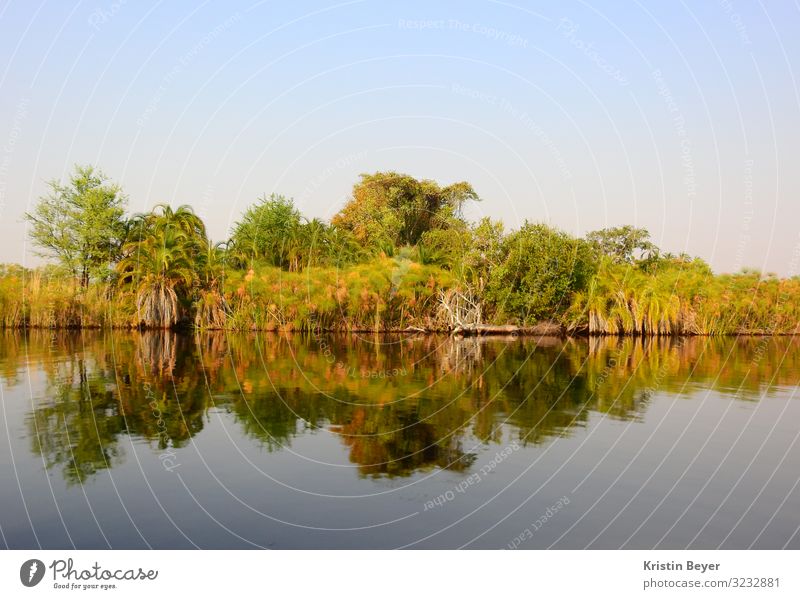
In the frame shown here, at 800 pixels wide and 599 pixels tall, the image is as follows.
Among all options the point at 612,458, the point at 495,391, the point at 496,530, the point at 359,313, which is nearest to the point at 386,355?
the point at 495,391

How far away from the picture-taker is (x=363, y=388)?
869 inches

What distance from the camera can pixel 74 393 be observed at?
1970 cm

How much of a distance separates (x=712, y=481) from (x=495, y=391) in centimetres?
950

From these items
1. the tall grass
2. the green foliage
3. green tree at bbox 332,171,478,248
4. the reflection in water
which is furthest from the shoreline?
green tree at bbox 332,171,478,248

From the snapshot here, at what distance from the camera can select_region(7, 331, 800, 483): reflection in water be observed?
1472cm

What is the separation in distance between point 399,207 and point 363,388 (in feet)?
151

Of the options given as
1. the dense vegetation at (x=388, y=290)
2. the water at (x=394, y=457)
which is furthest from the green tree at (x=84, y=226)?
the water at (x=394, y=457)

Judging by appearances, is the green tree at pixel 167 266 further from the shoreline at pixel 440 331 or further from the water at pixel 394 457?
the water at pixel 394 457

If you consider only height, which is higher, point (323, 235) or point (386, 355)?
point (323, 235)

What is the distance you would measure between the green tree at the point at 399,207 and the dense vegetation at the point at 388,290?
1075cm

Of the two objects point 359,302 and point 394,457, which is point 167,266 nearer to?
point 359,302

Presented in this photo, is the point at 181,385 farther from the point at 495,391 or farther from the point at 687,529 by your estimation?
the point at 687,529

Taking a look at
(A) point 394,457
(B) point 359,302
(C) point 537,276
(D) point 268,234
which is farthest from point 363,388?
(D) point 268,234

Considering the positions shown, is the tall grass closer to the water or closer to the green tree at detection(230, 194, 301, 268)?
the green tree at detection(230, 194, 301, 268)
